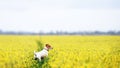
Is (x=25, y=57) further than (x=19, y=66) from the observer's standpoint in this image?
Yes

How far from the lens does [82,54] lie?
1656cm

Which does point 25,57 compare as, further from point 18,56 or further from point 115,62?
point 115,62

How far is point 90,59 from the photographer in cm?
1554

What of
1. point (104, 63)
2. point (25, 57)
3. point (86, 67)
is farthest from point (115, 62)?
point (25, 57)

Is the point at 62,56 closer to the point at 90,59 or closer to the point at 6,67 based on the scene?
the point at 90,59

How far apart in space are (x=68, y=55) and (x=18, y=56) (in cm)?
208

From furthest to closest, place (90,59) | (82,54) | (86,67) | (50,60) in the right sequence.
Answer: (82,54), (90,59), (50,60), (86,67)

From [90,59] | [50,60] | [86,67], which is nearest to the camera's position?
[86,67]

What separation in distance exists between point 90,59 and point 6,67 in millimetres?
3564

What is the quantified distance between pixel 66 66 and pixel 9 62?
7.82ft

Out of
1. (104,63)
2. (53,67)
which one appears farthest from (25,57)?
(104,63)

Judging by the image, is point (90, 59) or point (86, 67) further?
point (90, 59)

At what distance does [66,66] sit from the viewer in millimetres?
13344

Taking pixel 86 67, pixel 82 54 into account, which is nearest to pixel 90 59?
pixel 82 54
